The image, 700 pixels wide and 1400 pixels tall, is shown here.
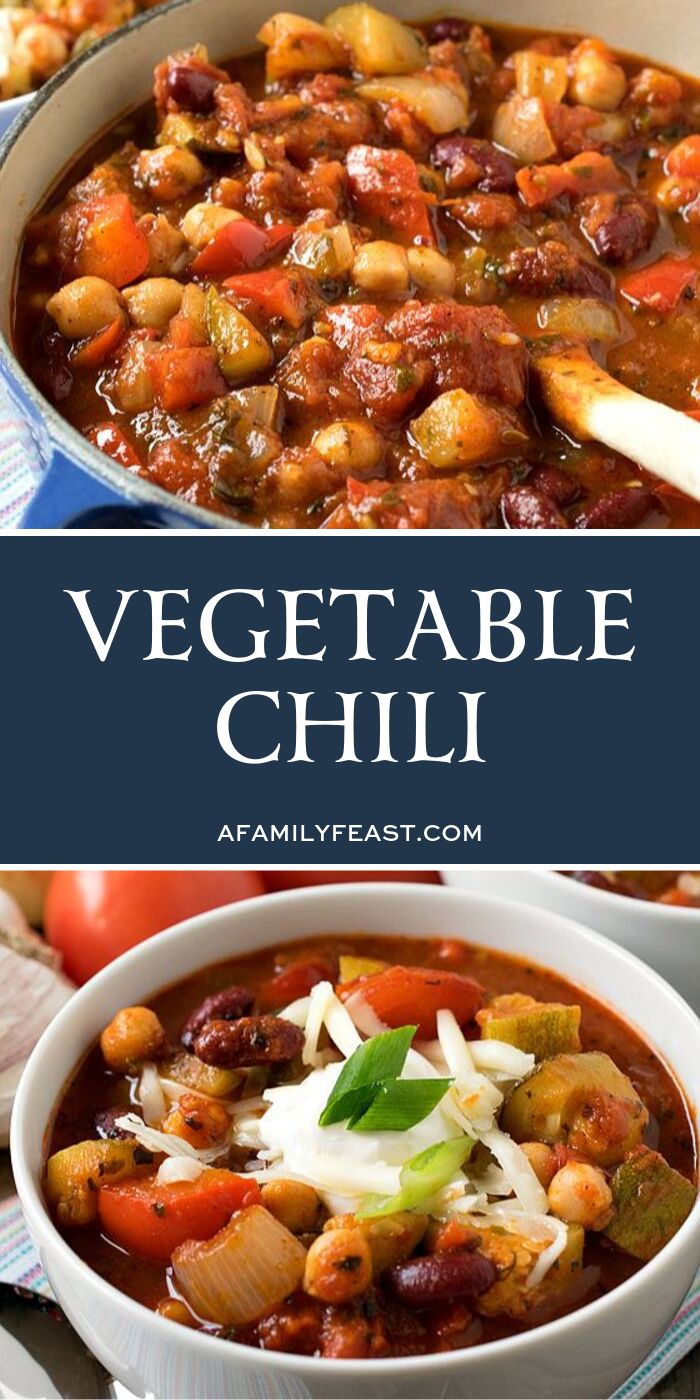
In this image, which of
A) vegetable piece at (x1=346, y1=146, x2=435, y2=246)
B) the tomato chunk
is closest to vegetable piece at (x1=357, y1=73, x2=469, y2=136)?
vegetable piece at (x1=346, y1=146, x2=435, y2=246)

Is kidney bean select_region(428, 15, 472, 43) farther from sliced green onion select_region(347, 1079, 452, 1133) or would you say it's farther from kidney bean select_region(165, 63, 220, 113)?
sliced green onion select_region(347, 1079, 452, 1133)

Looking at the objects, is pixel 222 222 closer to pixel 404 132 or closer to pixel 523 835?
pixel 404 132

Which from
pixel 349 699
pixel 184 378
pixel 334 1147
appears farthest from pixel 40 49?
pixel 334 1147

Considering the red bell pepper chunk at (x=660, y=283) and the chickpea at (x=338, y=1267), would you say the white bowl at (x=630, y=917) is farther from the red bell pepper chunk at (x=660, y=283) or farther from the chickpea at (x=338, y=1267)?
the red bell pepper chunk at (x=660, y=283)

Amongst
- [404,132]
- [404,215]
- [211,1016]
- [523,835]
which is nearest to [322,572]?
[523,835]

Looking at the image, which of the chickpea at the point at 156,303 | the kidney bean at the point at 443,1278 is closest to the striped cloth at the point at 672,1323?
the kidney bean at the point at 443,1278
